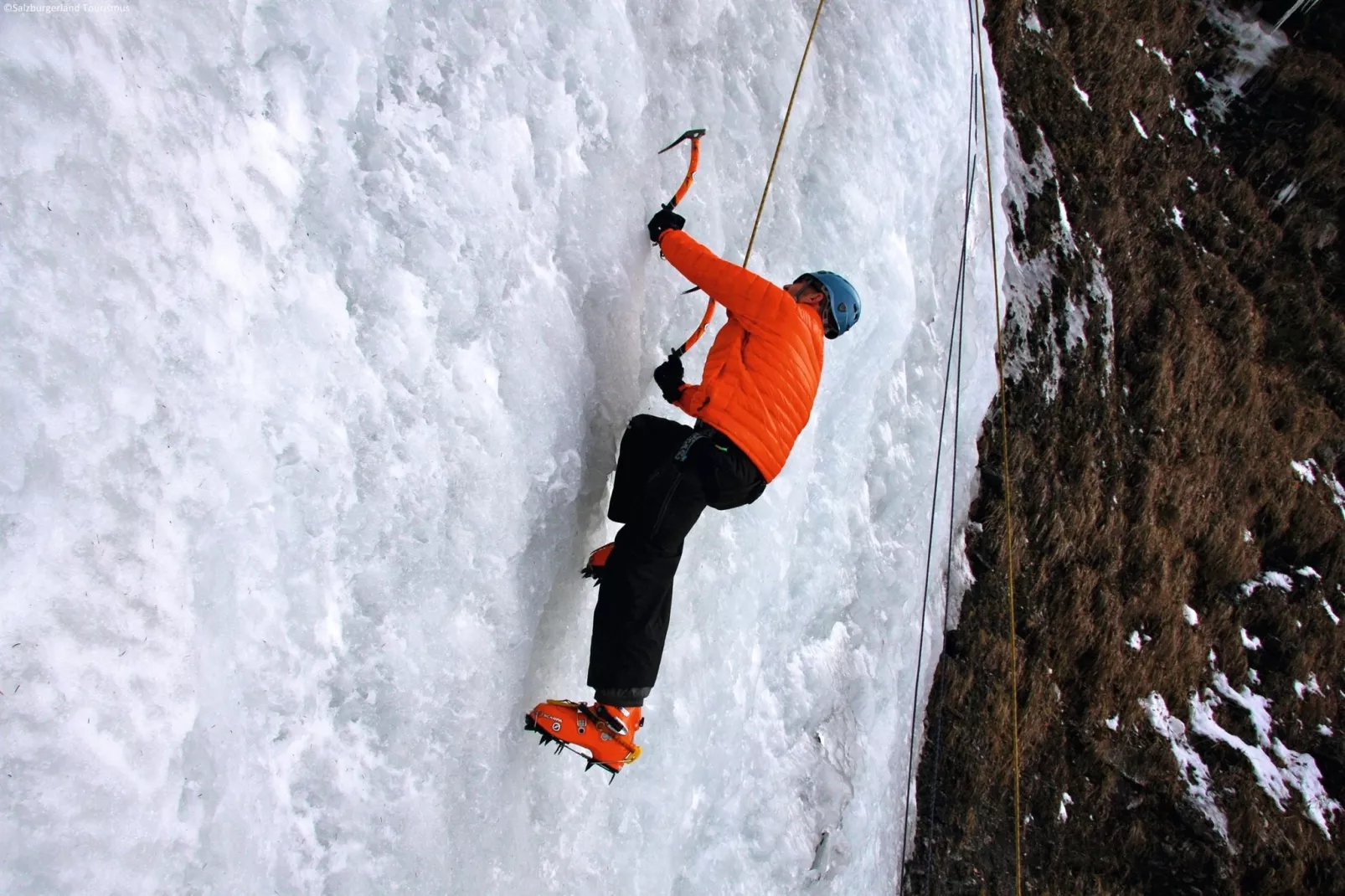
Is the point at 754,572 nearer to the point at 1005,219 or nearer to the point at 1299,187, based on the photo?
the point at 1005,219

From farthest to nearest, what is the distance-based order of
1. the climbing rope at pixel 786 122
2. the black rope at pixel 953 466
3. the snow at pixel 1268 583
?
the snow at pixel 1268 583 < the black rope at pixel 953 466 < the climbing rope at pixel 786 122

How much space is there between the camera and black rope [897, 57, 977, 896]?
4875mm

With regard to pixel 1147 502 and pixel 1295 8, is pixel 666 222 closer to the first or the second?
pixel 1147 502

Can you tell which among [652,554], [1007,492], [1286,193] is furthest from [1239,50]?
[652,554]

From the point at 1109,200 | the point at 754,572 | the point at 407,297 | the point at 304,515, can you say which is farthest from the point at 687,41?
the point at 1109,200

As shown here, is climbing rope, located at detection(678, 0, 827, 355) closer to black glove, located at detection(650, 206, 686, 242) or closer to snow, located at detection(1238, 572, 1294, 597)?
black glove, located at detection(650, 206, 686, 242)

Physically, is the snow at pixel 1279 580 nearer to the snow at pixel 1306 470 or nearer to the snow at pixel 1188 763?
the snow at pixel 1306 470

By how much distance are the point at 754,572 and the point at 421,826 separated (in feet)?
5.89

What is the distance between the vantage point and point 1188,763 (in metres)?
6.47

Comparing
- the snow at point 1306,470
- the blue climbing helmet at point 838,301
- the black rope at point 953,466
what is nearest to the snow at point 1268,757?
the snow at point 1306,470

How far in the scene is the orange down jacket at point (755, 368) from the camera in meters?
2.48

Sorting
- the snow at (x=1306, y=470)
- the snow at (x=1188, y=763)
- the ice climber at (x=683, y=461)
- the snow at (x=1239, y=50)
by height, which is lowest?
the snow at (x=1188, y=763)

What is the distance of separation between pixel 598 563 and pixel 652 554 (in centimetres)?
24

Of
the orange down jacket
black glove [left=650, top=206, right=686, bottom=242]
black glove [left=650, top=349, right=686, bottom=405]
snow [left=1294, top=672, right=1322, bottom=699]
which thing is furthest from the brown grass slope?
black glove [left=650, top=206, right=686, bottom=242]
